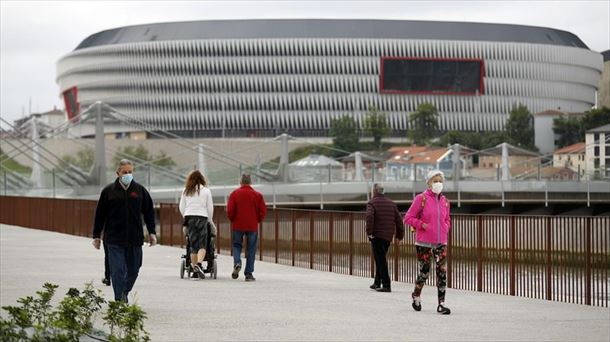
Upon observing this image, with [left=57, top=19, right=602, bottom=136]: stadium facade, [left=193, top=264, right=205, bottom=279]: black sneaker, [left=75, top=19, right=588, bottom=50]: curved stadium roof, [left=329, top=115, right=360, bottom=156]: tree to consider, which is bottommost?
[left=193, top=264, right=205, bottom=279]: black sneaker

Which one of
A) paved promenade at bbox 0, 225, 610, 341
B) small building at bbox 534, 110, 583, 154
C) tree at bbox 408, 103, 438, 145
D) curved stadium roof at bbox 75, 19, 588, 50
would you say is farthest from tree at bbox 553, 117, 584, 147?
paved promenade at bbox 0, 225, 610, 341

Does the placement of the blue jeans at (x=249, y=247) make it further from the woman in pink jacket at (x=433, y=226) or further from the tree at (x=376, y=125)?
the tree at (x=376, y=125)

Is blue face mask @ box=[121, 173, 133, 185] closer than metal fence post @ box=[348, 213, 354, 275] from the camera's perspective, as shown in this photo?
Yes

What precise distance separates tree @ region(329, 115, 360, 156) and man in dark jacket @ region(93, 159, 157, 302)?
5917 inches

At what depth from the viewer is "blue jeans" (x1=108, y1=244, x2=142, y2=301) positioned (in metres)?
19.0

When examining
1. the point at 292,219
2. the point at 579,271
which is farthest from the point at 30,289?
the point at 292,219

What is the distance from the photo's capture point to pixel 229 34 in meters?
176

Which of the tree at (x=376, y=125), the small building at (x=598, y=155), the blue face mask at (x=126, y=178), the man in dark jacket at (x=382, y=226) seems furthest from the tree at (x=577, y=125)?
the blue face mask at (x=126, y=178)

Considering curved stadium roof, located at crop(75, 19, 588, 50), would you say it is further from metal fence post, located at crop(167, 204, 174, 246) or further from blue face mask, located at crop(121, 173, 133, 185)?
blue face mask, located at crop(121, 173, 133, 185)

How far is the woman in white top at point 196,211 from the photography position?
2459 cm

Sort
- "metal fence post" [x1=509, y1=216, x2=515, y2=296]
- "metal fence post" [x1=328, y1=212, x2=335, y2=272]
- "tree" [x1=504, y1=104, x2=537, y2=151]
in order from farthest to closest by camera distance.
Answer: "tree" [x1=504, y1=104, x2=537, y2=151]
"metal fence post" [x1=328, y1=212, x2=335, y2=272]
"metal fence post" [x1=509, y1=216, x2=515, y2=296]

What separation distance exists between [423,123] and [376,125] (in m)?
4.95

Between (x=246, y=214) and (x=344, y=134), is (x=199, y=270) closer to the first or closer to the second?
(x=246, y=214)

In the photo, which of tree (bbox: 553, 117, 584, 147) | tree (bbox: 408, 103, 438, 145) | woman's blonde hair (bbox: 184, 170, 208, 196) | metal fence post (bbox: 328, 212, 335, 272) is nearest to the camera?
woman's blonde hair (bbox: 184, 170, 208, 196)
